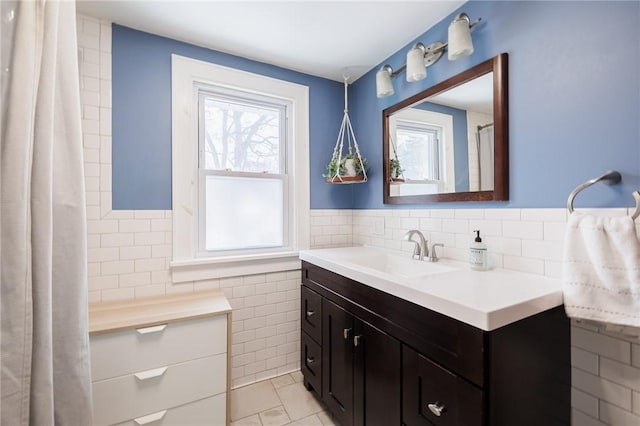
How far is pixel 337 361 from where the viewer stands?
159 cm

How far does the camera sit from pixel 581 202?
3.50 ft

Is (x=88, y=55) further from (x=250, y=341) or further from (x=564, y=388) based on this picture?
(x=564, y=388)

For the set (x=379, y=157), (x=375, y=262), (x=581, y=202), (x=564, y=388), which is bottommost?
(x=564, y=388)

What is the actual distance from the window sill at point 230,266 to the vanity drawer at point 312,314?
29cm

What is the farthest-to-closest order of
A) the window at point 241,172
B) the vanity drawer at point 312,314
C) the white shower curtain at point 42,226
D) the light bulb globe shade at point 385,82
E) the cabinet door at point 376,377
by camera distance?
the window at point 241,172, the light bulb globe shade at point 385,82, the vanity drawer at point 312,314, the cabinet door at point 376,377, the white shower curtain at point 42,226

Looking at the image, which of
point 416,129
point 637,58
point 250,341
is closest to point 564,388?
point 637,58

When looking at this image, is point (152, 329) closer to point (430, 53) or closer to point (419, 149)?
point (419, 149)

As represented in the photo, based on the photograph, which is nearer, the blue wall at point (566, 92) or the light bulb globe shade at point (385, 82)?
the blue wall at point (566, 92)

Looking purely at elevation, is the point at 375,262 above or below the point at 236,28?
below

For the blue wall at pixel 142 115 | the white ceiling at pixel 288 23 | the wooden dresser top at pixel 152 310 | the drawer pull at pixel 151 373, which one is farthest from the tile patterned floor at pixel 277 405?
the white ceiling at pixel 288 23

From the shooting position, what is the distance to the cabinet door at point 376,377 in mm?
1169

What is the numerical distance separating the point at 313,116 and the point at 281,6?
868 millimetres

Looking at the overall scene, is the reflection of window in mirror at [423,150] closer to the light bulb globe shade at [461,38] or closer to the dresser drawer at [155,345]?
the light bulb globe shade at [461,38]

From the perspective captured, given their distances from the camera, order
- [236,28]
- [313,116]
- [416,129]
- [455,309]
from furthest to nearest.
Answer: [313,116]
[416,129]
[236,28]
[455,309]
